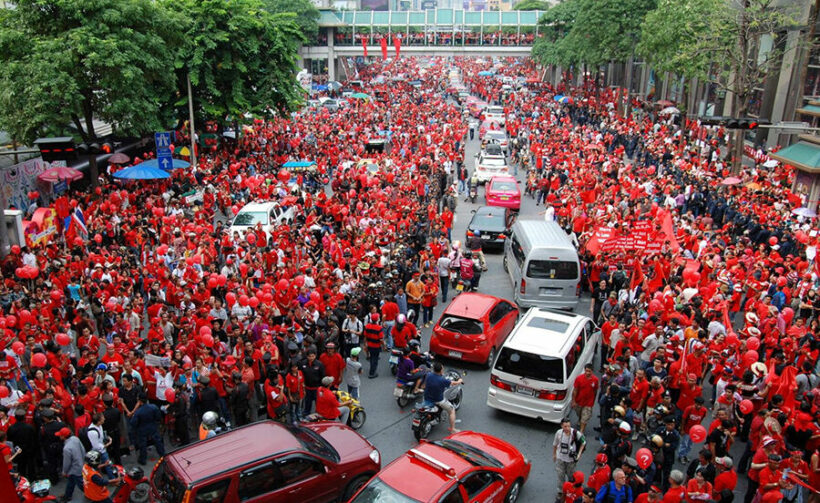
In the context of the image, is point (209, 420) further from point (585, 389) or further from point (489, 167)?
point (489, 167)

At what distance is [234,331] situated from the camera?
1176cm

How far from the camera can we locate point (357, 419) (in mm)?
10953

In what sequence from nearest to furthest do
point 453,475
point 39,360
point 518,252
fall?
point 453,475
point 39,360
point 518,252

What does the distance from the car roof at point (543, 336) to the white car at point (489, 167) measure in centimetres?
1828

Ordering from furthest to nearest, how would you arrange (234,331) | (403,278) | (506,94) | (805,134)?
(506,94) → (805,134) → (403,278) → (234,331)

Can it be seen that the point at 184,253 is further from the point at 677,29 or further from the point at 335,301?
the point at 677,29

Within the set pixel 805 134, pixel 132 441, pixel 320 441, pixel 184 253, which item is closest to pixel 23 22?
pixel 184 253

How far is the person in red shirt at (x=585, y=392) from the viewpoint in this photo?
33.4 ft

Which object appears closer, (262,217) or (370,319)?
(370,319)

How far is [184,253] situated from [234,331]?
5.81 meters

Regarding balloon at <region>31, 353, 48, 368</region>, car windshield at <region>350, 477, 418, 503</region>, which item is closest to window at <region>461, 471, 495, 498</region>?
car windshield at <region>350, 477, 418, 503</region>

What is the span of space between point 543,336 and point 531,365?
27.7 inches

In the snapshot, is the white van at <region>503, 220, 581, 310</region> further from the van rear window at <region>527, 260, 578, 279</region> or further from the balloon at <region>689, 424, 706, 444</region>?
the balloon at <region>689, 424, 706, 444</region>

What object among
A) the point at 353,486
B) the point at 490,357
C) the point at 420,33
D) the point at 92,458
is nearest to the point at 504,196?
the point at 490,357
